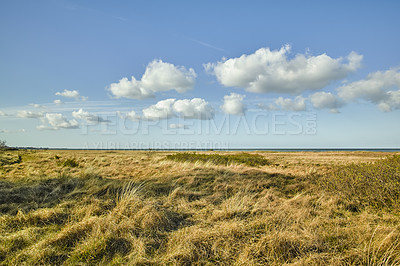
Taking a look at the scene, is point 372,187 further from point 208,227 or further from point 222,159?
point 222,159

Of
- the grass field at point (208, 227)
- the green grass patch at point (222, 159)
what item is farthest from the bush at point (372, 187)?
the green grass patch at point (222, 159)

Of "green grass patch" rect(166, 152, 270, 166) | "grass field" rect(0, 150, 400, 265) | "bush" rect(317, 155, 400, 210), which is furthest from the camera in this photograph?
"green grass patch" rect(166, 152, 270, 166)

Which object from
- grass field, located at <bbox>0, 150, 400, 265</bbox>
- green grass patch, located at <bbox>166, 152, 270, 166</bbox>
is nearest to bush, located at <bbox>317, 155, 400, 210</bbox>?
grass field, located at <bbox>0, 150, 400, 265</bbox>

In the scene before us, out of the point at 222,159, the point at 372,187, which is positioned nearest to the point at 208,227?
the point at 372,187

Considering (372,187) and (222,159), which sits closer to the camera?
(372,187)

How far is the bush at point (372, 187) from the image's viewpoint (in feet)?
18.8

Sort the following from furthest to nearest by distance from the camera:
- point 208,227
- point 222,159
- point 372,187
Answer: point 222,159
point 372,187
point 208,227

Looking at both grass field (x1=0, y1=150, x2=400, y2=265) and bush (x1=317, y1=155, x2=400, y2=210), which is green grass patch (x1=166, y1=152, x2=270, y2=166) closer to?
grass field (x1=0, y1=150, x2=400, y2=265)

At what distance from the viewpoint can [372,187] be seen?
610cm

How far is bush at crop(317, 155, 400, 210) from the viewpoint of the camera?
572 centimetres

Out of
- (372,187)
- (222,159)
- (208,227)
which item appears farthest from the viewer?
(222,159)

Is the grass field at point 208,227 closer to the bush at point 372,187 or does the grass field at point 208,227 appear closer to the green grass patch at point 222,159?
the bush at point 372,187

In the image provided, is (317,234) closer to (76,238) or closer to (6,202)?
(76,238)

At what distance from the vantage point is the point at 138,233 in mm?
4430
